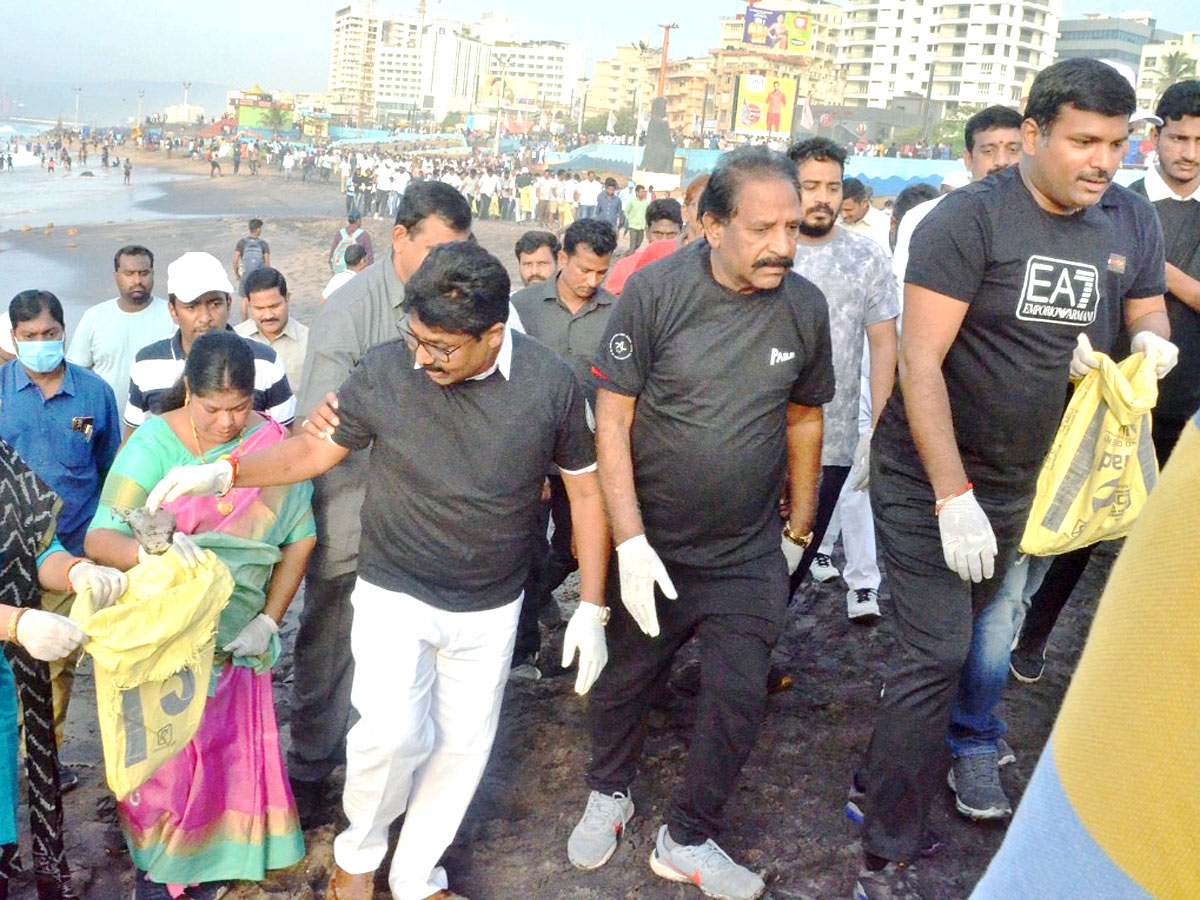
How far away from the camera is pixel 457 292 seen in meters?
2.75

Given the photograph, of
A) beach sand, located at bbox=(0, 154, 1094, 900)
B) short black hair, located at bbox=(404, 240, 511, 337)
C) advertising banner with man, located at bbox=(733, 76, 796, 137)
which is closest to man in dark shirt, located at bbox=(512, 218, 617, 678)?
beach sand, located at bbox=(0, 154, 1094, 900)

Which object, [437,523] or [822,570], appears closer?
[437,523]

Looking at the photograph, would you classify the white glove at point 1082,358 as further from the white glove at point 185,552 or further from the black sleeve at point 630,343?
the white glove at point 185,552

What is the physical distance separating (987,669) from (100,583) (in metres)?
2.45

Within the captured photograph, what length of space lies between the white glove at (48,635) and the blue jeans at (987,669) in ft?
7.72

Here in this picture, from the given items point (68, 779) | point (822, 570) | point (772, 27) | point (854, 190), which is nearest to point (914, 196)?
point (854, 190)

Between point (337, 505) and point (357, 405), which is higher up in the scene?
point (357, 405)

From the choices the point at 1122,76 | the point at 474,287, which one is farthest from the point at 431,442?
the point at 1122,76

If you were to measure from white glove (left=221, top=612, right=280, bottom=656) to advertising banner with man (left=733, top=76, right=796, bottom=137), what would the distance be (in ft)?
169

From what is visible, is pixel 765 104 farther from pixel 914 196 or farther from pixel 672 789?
pixel 672 789

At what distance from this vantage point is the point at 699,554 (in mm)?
3133

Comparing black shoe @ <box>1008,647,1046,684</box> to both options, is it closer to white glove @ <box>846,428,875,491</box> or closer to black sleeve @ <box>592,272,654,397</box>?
white glove @ <box>846,428,875,491</box>

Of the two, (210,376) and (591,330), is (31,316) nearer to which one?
(210,376)

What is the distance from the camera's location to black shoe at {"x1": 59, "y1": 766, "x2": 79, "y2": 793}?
3.60 meters
